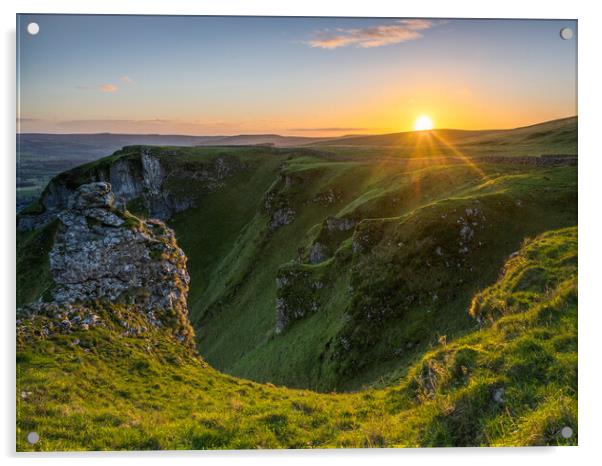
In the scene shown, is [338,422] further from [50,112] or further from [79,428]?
[50,112]

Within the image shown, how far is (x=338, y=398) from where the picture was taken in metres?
12.2

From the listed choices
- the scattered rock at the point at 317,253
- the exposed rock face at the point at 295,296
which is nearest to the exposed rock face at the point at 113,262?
the exposed rock face at the point at 295,296

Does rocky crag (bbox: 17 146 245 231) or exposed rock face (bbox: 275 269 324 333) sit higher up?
rocky crag (bbox: 17 146 245 231)

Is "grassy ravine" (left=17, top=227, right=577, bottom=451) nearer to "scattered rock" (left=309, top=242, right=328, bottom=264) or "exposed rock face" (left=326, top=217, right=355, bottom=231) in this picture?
"exposed rock face" (left=326, top=217, right=355, bottom=231)

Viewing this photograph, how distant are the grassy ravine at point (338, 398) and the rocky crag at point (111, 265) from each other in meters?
2.07

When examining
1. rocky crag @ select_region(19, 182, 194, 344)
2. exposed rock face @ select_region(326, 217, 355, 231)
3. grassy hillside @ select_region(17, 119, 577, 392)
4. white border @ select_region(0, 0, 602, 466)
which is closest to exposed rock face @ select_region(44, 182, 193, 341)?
rocky crag @ select_region(19, 182, 194, 344)

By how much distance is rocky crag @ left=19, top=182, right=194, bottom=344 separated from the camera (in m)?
15.3

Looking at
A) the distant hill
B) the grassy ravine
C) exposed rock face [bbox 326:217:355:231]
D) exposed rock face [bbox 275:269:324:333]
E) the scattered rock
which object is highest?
the distant hill

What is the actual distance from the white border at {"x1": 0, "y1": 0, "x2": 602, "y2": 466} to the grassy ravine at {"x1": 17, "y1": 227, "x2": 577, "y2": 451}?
0.66 m

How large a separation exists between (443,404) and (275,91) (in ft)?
38.0

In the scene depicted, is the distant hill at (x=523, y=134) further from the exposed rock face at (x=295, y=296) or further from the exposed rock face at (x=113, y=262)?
the exposed rock face at (x=295, y=296)

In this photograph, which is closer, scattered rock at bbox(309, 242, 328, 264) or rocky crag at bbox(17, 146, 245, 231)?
scattered rock at bbox(309, 242, 328, 264)
